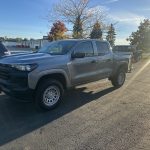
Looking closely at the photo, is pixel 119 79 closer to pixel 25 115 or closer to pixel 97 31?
pixel 25 115

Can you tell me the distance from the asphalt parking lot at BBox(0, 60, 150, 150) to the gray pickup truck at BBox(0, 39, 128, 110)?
54 cm

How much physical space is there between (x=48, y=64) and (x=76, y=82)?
1340 mm

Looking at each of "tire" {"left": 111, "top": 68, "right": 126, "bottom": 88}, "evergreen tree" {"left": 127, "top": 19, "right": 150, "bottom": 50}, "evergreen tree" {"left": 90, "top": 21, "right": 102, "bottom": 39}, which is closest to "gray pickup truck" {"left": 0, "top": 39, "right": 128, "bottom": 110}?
"tire" {"left": 111, "top": 68, "right": 126, "bottom": 88}

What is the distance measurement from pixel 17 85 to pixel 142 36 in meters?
61.8

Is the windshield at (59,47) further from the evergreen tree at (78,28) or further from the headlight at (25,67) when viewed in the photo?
the evergreen tree at (78,28)

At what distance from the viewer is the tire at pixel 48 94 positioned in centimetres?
658

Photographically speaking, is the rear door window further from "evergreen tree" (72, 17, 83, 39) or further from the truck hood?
"evergreen tree" (72, 17, 83, 39)

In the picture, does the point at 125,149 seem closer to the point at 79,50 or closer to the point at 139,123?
the point at 139,123

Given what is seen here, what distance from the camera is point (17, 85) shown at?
635 centimetres

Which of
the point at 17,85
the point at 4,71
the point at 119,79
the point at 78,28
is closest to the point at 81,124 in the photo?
the point at 17,85

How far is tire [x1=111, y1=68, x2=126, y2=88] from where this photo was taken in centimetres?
1012

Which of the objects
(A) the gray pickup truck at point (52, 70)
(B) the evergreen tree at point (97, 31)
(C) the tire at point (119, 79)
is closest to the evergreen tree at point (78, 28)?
(B) the evergreen tree at point (97, 31)

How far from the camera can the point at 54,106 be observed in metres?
7.10

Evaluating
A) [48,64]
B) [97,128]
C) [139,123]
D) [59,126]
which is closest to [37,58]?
[48,64]
